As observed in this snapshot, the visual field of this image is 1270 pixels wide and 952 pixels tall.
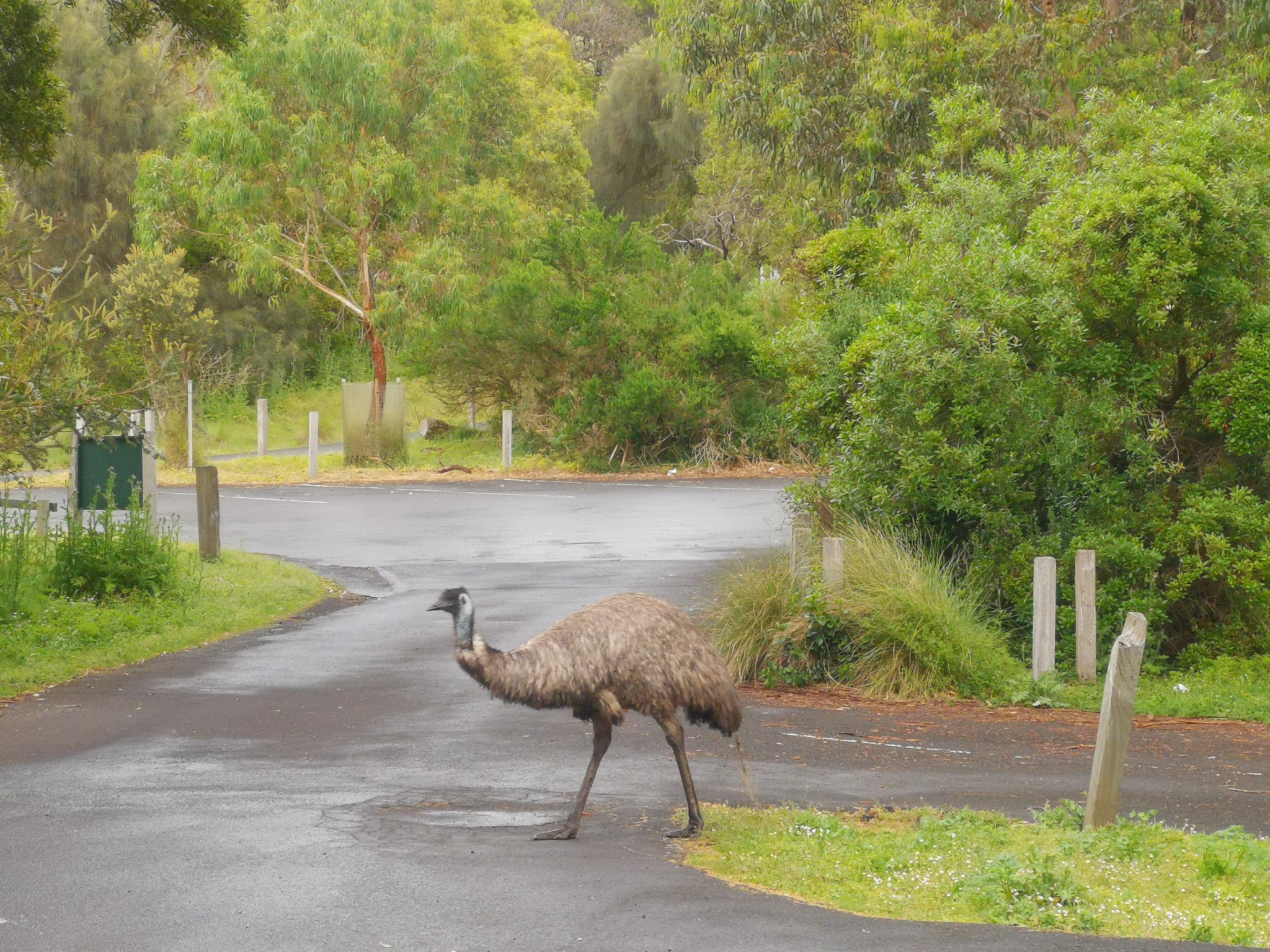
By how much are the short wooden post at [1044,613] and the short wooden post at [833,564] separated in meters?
1.65

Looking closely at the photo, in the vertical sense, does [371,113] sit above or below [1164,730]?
above

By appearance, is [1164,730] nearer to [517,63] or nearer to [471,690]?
[471,690]

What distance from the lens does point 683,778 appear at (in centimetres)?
775

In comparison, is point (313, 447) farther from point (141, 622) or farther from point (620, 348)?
point (141, 622)

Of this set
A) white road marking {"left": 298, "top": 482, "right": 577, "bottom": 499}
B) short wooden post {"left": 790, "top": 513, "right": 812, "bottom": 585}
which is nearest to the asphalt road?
short wooden post {"left": 790, "top": 513, "right": 812, "bottom": 585}

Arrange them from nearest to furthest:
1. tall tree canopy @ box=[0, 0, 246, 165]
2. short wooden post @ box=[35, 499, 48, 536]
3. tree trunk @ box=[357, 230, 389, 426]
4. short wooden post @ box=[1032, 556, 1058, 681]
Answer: short wooden post @ box=[1032, 556, 1058, 681] → tall tree canopy @ box=[0, 0, 246, 165] → short wooden post @ box=[35, 499, 48, 536] → tree trunk @ box=[357, 230, 389, 426]

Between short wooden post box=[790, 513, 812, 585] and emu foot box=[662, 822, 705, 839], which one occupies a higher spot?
short wooden post box=[790, 513, 812, 585]

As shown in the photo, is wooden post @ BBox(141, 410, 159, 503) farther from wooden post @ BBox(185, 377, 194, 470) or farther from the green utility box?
wooden post @ BBox(185, 377, 194, 470)

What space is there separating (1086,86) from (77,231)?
35163mm

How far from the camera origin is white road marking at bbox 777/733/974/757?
35.2 ft

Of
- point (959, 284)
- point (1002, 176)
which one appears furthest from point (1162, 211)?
point (1002, 176)

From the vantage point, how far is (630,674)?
7875 millimetres

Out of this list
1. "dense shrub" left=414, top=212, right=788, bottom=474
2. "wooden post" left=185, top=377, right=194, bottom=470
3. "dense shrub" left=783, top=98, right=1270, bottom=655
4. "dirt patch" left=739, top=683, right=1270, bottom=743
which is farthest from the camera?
"dense shrub" left=414, top=212, right=788, bottom=474

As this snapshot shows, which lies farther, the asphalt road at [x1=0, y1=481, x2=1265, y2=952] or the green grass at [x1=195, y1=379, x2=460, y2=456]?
the green grass at [x1=195, y1=379, x2=460, y2=456]
